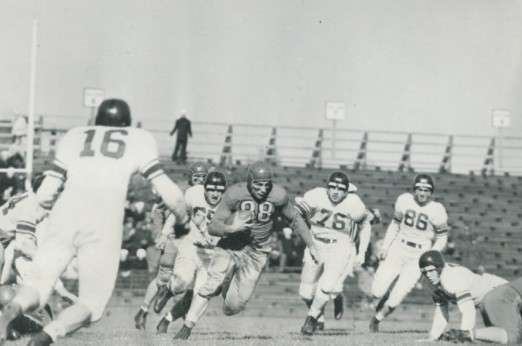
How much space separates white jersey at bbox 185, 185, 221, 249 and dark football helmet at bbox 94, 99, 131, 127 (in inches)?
202

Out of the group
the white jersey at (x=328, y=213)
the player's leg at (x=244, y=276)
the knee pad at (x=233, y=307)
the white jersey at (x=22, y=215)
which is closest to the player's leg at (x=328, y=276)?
the white jersey at (x=328, y=213)

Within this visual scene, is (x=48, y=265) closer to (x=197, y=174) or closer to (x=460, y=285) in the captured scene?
(x=460, y=285)

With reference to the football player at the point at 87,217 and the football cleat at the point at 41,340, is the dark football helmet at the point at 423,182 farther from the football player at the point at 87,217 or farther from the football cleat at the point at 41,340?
the football cleat at the point at 41,340

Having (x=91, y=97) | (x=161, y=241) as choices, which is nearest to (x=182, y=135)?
(x=91, y=97)

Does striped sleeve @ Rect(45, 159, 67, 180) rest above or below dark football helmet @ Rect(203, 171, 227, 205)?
above

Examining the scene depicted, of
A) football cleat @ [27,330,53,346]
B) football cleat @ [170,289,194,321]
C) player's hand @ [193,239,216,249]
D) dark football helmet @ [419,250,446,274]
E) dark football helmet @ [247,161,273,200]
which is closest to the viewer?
football cleat @ [27,330,53,346]

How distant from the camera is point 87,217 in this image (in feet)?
23.3

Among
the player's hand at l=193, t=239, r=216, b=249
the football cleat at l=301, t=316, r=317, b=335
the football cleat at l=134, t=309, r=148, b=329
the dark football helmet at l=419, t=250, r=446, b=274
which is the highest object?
the dark football helmet at l=419, t=250, r=446, b=274

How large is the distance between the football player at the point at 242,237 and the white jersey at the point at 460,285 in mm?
1491

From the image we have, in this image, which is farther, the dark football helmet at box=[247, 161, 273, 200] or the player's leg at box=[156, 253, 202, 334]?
the player's leg at box=[156, 253, 202, 334]

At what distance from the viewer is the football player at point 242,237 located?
10.6 meters

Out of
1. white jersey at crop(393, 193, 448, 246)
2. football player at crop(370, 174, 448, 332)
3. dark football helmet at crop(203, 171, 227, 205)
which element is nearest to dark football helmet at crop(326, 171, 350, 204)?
football player at crop(370, 174, 448, 332)

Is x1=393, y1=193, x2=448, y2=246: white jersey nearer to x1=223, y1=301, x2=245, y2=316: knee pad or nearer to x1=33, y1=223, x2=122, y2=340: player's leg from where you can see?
x1=223, y1=301, x2=245, y2=316: knee pad

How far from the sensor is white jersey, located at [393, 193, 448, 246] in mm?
14133
